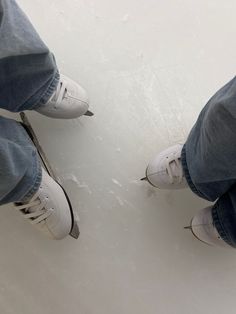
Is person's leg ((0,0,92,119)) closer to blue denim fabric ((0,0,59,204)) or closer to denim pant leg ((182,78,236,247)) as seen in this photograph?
blue denim fabric ((0,0,59,204))

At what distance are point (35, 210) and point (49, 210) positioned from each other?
26mm

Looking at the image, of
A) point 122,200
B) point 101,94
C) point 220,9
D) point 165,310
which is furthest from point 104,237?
point 220,9

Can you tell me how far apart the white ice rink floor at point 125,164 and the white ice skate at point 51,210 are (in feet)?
0.12

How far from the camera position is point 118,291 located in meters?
0.74

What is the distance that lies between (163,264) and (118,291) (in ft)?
0.35

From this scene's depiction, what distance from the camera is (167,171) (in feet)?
2.36

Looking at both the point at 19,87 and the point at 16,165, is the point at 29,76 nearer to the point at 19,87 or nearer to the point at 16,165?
the point at 19,87

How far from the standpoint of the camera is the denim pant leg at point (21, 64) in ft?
1.77

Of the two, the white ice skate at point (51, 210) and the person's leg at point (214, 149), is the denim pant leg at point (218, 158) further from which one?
the white ice skate at point (51, 210)

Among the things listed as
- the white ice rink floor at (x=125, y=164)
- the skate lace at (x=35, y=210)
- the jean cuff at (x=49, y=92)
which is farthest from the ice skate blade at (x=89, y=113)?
the skate lace at (x=35, y=210)

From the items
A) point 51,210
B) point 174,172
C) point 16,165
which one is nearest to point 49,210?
point 51,210

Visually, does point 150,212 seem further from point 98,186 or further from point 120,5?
point 120,5

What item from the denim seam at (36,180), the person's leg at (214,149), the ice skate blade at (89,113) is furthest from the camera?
the ice skate blade at (89,113)

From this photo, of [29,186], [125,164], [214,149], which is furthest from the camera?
[125,164]
